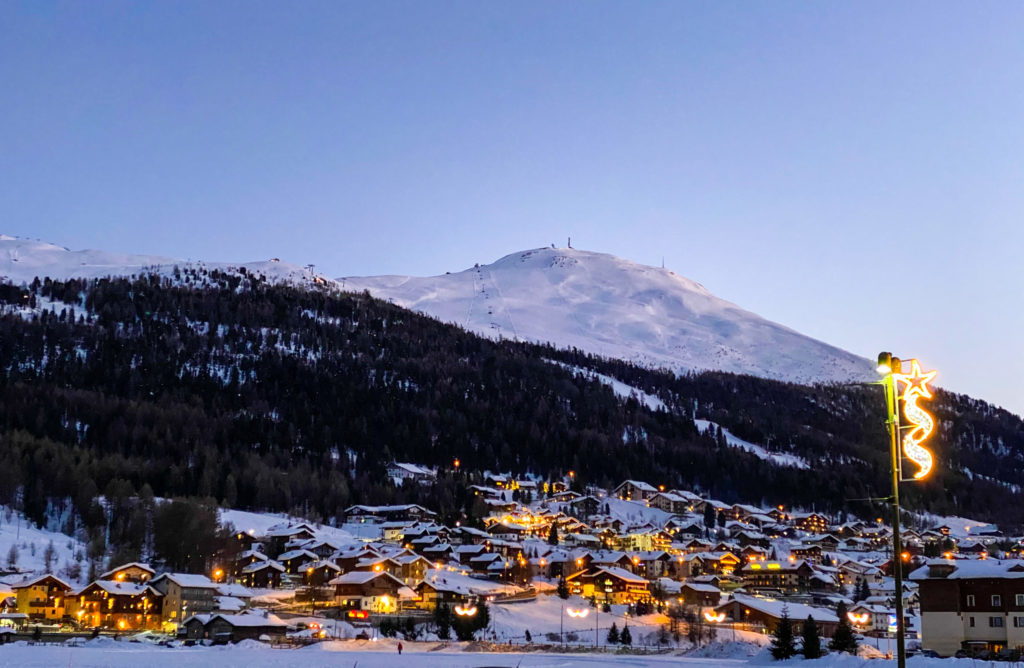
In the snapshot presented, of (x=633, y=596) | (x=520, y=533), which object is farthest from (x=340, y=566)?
(x=520, y=533)

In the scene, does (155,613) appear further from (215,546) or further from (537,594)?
(537,594)

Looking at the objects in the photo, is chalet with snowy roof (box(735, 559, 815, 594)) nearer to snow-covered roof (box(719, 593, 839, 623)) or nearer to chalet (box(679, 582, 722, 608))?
chalet (box(679, 582, 722, 608))

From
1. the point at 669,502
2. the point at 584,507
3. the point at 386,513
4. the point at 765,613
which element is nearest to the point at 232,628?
the point at 765,613

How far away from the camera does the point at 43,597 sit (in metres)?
84.8

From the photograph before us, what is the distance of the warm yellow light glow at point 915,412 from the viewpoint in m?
18.3

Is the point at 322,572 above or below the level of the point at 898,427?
below

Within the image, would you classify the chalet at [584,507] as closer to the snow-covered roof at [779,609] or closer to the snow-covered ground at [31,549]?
the snow-covered roof at [779,609]

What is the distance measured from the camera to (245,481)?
505ft

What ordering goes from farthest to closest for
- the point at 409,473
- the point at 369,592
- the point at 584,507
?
the point at 409,473 < the point at 584,507 < the point at 369,592

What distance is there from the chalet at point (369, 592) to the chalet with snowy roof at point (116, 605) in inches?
637

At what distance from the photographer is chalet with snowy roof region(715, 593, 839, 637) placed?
87250mm

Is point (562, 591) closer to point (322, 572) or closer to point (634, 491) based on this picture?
point (322, 572)

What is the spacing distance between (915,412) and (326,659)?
3769cm

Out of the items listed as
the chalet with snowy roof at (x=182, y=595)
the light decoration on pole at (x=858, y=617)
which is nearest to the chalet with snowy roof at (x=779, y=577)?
the light decoration on pole at (x=858, y=617)
